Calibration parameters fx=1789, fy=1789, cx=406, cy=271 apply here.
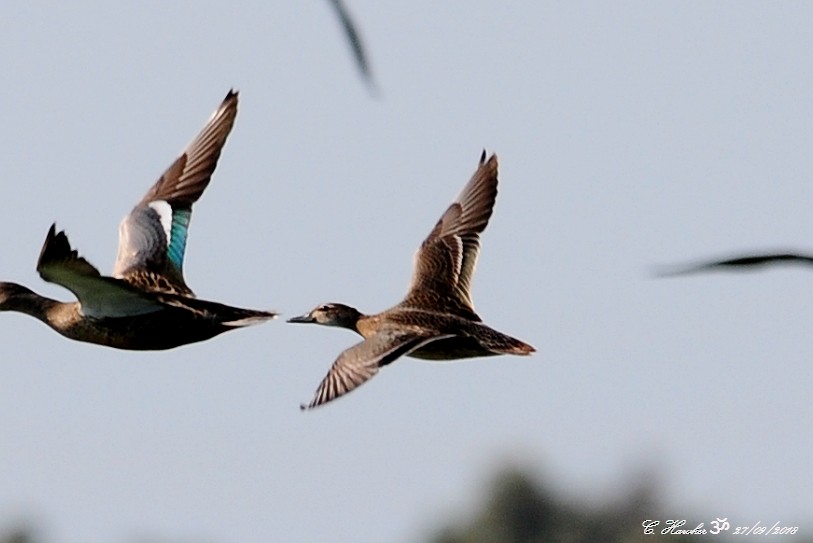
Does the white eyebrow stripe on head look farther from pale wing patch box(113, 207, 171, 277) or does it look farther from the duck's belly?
the duck's belly

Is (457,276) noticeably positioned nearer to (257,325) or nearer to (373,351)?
(373,351)

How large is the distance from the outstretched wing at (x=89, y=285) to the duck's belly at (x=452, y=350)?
2372 millimetres

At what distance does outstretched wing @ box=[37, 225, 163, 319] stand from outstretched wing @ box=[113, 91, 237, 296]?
0.36m

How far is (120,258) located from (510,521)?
56128 millimetres

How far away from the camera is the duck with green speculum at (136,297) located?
9742 millimetres

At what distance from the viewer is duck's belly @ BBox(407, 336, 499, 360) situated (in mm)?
12133

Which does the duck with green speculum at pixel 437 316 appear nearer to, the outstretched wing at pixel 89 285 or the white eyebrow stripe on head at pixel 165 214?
the outstretched wing at pixel 89 285

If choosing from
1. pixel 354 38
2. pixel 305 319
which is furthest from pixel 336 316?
pixel 354 38

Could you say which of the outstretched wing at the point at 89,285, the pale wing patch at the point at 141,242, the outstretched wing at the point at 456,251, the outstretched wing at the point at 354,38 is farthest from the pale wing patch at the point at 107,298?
the outstretched wing at the point at 354,38

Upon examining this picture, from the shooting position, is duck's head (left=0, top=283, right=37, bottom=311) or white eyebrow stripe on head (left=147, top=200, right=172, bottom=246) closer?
duck's head (left=0, top=283, right=37, bottom=311)

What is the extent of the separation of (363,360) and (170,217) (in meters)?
2.70

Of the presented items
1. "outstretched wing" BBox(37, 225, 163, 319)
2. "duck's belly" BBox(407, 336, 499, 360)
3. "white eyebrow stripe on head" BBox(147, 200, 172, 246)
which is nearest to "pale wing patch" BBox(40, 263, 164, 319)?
"outstretched wing" BBox(37, 225, 163, 319)

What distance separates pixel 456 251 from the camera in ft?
47.3

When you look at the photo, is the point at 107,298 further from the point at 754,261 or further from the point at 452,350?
the point at 754,261
